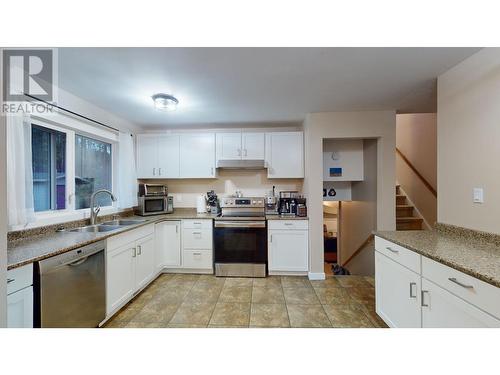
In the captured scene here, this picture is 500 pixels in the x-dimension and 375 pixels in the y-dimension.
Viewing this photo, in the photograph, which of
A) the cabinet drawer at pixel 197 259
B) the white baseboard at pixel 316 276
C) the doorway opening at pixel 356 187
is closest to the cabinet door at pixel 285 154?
the doorway opening at pixel 356 187

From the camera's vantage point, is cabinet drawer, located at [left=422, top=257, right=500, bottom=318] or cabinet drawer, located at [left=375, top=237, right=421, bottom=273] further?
cabinet drawer, located at [left=375, top=237, right=421, bottom=273]

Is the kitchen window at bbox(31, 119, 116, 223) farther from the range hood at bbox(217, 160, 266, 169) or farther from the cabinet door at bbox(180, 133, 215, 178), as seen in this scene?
the range hood at bbox(217, 160, 266, 169)

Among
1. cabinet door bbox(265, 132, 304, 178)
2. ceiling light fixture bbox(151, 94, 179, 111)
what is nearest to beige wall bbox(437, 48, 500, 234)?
cabinet door bbox(265, 132, 304, 178)

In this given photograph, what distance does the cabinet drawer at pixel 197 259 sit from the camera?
3047mm

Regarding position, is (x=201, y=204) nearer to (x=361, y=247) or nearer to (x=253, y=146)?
(x=253, y=146)

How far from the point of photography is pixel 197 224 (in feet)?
10.1

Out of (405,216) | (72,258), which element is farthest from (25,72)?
(405,216)

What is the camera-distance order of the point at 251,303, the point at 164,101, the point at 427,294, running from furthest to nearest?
1. the point at 251,303
2. the point at 164,101
3. the point at 427,294

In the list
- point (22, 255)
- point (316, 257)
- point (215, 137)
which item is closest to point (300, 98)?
point (215, 137)

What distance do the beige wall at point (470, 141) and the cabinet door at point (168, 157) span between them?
3316 mm

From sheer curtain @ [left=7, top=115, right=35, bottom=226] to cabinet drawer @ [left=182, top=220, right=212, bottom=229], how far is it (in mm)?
1643

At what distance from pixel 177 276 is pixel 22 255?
1903 millimetres

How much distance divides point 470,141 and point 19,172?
137 inches

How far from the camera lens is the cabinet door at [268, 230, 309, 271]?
2953 mm
